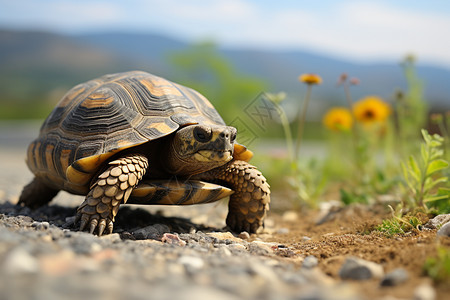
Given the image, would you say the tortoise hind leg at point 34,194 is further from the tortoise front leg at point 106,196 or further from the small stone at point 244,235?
the small stone at point 244,235

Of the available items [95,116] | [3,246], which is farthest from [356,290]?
[95,116]

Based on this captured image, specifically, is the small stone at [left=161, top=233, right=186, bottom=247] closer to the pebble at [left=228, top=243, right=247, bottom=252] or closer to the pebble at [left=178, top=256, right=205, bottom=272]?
the pebble at [left=228, top=243, right=247, bottom=252]

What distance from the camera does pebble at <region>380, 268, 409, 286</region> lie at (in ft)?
6.29

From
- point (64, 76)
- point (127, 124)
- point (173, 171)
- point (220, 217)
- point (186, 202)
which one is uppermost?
point (127, 124)

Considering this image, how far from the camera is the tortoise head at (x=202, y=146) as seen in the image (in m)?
3.23

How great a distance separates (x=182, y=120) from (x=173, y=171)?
48 centimetres

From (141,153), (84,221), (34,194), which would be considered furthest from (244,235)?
(34,194)

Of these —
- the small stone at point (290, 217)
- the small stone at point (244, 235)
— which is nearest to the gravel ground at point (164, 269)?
the small stone at point (244, 235)

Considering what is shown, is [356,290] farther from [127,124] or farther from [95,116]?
[95,116]

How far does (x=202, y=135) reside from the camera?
3262 millimetres

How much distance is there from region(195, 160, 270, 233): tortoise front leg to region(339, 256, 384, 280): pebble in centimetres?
169

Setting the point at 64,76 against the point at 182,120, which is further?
the point at 64,76

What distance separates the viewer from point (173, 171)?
3670 mm

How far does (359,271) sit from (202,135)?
5.48ft
